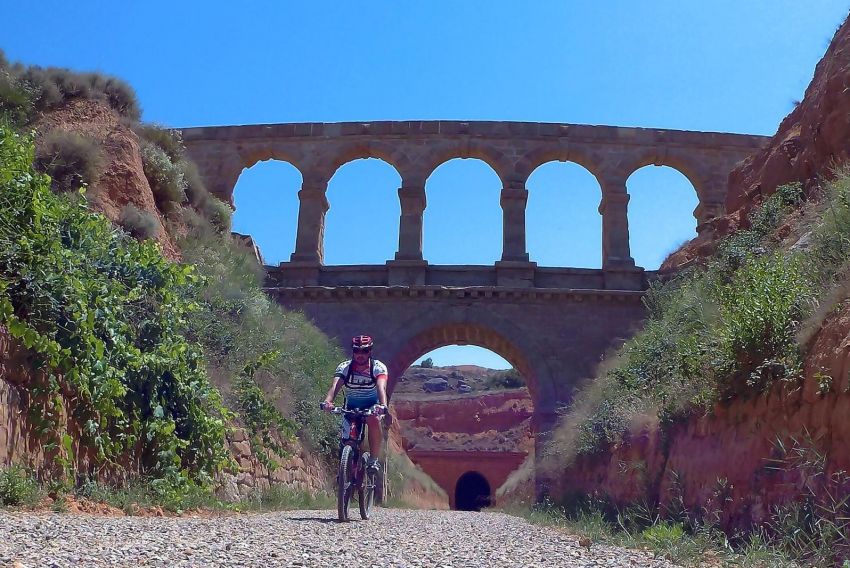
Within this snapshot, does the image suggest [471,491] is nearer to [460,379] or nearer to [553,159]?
[460,379]

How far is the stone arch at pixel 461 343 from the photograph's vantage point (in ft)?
59.7

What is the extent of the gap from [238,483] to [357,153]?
511 inches

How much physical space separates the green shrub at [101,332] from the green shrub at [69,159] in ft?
8.43

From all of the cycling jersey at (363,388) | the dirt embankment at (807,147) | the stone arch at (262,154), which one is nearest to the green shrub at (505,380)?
the stone arch at (262,154)

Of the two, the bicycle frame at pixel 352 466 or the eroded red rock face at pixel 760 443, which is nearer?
the eroded red rock face at pixel 760 443

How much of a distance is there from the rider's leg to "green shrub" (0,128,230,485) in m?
1.38

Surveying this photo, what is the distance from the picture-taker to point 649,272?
Result: 1859cm

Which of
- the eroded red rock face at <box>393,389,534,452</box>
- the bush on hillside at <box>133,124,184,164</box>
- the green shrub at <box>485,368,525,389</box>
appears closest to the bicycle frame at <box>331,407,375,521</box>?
the bush on hillside at <box>133,124,184,164</box>

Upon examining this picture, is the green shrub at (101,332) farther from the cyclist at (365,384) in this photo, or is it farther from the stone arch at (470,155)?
the stone arch at (470,155)

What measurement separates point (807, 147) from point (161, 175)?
30.5ft

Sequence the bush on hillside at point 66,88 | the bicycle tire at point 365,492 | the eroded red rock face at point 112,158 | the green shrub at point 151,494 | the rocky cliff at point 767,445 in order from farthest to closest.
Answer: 1. the bush on hillside at point 66,88
2. the eroded red rock face at point 112,158
3. the bicycle tire at point 365,492
4. the green shrub at point 151,494
5. the rocky cliff at point 767,445

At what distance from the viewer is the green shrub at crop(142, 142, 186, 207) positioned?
1212 centimetres

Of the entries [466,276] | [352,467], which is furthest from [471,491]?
[352,467]

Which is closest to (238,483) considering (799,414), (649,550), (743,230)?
(649,550)
